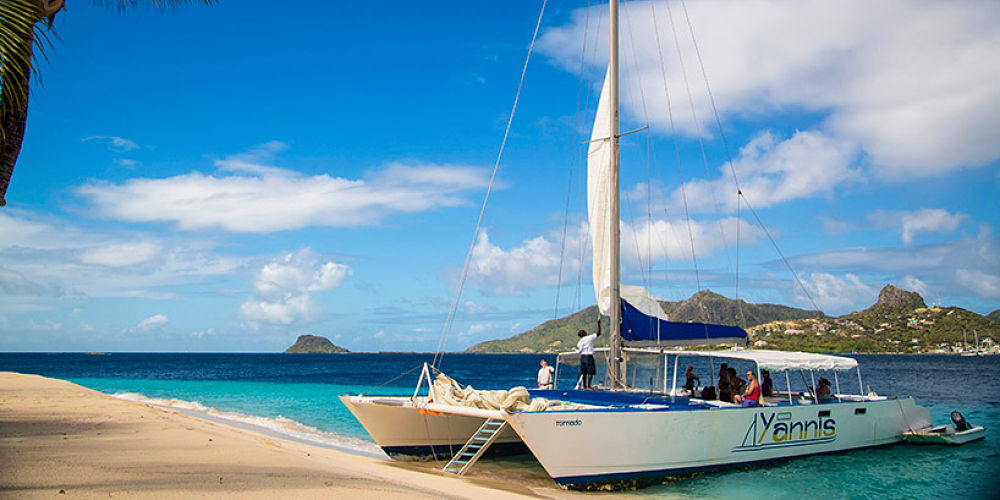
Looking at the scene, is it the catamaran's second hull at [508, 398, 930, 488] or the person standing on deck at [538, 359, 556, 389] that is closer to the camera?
the catamaran's second hull at [508, 398, 930, 488]

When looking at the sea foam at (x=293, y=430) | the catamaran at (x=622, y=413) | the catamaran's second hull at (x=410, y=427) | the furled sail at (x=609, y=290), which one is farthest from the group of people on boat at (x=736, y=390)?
the sea foam at (x=293, y=430)

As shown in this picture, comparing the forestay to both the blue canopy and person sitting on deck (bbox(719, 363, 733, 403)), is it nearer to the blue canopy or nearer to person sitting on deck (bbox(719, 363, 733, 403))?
the blue canopy

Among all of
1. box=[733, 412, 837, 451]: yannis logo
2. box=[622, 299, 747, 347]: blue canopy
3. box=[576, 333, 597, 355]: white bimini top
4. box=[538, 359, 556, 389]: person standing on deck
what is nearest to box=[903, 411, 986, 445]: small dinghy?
box=[733, 412, 837, 451]: yannis logo

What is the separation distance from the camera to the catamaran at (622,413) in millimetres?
10312

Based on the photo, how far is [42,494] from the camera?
6.41 metres

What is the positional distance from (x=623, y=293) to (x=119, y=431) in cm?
1121

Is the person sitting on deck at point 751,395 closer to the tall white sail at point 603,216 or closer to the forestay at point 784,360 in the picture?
the forestay at point 784,360

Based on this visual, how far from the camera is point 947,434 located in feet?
56.4

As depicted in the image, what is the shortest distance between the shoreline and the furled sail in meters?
4.42

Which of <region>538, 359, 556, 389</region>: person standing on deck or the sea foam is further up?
<region>538, 359, 556, 389</region>: person standing on deck

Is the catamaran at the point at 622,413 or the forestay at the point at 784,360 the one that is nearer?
the catamaran at the point at 622,413

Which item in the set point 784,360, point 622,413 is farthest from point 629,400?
point 784,360

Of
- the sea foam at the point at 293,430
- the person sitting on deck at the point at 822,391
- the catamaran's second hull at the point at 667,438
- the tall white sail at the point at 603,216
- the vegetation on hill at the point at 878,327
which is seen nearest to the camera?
the catamaran's second hull at the point at 667,438

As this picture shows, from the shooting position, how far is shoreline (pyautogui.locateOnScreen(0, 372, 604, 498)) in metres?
7.20
